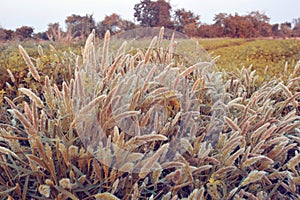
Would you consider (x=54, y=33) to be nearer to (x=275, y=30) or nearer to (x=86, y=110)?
(x=86, y=110)

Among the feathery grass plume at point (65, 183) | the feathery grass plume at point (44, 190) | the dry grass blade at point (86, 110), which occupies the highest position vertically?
the dry grass blade at point (86, 110)

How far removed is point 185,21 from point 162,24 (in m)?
2.92

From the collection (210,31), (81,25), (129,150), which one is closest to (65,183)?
(129,150)

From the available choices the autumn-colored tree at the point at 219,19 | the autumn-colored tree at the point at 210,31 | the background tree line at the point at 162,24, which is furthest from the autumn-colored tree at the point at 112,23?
the autumn-colored tree at the point at 219,19

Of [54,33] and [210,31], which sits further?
[210,31]

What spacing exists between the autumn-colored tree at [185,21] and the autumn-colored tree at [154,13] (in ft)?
3.20

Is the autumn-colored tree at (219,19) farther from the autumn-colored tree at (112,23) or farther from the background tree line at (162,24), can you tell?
the autumn-colored tree at (112,23)

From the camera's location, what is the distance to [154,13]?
9906 millimetres

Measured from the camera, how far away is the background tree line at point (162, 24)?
9.48 metres

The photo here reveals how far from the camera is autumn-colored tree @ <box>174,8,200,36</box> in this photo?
474 inches

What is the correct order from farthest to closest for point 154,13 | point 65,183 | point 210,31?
1. point 210,31
2. point 154,13
3. point 65,183

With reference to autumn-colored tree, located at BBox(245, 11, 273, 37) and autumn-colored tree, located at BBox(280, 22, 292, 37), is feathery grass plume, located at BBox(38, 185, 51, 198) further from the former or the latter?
autumn-colored tree, located at BBox(280, 22, 292, 37)

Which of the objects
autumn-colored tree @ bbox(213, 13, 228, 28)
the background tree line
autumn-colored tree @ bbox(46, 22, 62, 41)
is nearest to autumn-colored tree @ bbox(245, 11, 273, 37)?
the background tree line

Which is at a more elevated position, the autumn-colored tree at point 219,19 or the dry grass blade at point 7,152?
the autumn-colored tree at point 219,19
